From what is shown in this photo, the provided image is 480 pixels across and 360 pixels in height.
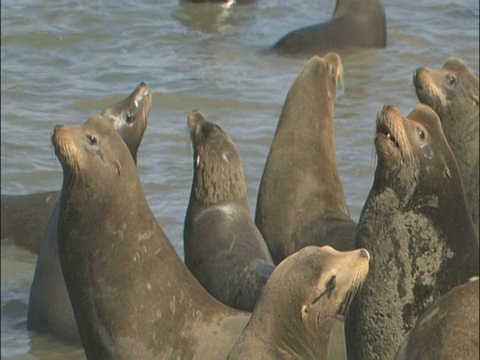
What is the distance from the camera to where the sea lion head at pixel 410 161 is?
750 centimetres

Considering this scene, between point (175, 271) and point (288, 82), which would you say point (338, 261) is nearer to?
point (175, 271)

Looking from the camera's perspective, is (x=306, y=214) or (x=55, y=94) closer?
(x=306, y=214)

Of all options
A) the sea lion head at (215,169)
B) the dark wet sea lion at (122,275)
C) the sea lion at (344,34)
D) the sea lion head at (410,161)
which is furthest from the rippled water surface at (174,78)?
the sea lion head at (410,161)

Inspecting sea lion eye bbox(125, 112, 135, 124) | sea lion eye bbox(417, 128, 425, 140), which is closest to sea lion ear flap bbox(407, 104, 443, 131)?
sea lion eye bbox(417, 128, 425, 140)

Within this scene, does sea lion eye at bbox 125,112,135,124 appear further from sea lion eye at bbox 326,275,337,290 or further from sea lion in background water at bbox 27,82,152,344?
sea lion eye at bbox 326,275,337,290

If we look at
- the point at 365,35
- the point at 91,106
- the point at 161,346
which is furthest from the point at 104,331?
the point at 365,35

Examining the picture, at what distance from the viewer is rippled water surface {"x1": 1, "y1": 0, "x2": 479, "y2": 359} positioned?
12.5m

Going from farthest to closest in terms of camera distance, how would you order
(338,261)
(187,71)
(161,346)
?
(187,71) < (161,346) < (338,261)

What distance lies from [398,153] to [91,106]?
25.5 feet

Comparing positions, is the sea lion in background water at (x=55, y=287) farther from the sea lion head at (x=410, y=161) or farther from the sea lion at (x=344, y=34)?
the sea lion at (x=344, y=34)

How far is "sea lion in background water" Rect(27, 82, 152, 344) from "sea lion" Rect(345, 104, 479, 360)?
2308 millimetres

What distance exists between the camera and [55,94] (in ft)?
51.2

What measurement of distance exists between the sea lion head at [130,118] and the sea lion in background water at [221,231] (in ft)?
1.03

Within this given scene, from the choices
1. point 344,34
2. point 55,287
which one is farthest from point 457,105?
point 344,34
